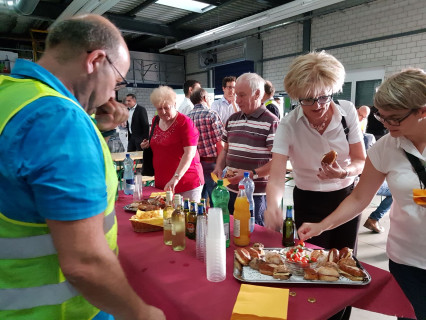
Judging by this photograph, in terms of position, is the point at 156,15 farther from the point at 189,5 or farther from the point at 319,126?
the point at 319,126

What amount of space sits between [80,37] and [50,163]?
386 millimetres

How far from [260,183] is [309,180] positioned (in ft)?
2.21

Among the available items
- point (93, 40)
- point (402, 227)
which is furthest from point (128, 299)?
point (402, 227)

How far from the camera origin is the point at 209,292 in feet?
3.84

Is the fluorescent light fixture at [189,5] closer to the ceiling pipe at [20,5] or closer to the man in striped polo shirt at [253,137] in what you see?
the ceiling pipe at [20,5]

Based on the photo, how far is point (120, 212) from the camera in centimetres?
222

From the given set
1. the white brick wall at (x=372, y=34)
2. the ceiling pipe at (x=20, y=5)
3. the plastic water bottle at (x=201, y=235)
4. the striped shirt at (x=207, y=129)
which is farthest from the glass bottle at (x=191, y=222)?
the white brick wall at (x=372, y=34)

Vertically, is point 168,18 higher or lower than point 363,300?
higher

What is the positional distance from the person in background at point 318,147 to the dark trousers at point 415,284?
0.48m

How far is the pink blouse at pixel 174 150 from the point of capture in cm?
276

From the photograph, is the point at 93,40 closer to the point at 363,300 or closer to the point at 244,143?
the point at 363,300

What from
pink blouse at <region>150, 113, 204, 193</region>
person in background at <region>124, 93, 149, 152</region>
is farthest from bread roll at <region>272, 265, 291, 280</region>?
person in background at <region>124, 93, 149, 152</region>

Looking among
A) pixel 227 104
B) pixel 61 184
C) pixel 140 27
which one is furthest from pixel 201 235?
pixel 140 27

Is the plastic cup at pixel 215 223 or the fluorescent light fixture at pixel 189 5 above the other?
the fluorescent light fixture at pixel 189 5
